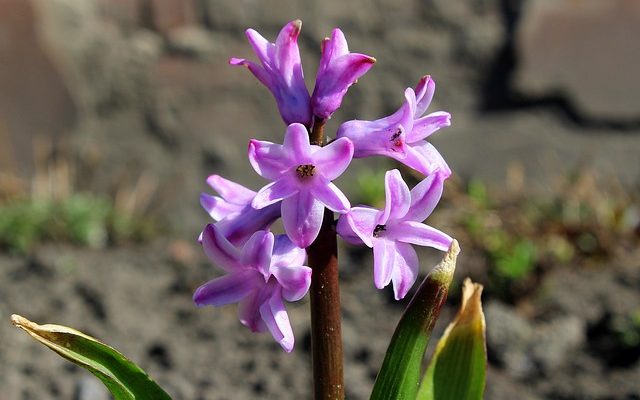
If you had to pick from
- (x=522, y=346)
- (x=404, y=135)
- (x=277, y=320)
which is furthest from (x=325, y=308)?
(x=522, y=346)

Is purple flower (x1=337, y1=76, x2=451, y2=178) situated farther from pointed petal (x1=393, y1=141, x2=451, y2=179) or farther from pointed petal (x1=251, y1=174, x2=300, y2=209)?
pointed petal (x1=251, y1=174, x2=300, y2=209)

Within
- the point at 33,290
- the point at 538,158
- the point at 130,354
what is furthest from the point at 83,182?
the point at 538,158

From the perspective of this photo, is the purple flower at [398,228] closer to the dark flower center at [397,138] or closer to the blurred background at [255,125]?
the dark flower center at [397,138]

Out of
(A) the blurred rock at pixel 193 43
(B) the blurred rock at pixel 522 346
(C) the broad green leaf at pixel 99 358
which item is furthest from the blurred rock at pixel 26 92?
(C) the broad green leaf at pixel 99 358

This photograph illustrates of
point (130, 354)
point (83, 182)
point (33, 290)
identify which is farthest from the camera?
point (83, 182)

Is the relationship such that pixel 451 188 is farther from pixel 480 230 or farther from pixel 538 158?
pixel 538 158

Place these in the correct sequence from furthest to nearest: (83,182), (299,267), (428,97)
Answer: (83,182) → (428,97) → (299,267)

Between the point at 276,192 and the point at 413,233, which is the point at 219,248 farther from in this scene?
the point at 413,233

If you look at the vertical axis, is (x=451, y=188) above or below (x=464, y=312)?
below
